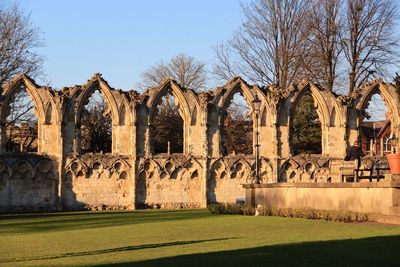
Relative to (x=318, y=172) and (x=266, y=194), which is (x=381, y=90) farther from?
(x=266, y=194)

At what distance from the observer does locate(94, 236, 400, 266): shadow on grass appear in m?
12.1

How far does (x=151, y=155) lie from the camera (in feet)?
132

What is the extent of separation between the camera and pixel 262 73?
2143 inches

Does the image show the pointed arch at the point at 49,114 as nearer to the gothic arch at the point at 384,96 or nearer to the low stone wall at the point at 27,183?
the low stone wall at the point at 27,183

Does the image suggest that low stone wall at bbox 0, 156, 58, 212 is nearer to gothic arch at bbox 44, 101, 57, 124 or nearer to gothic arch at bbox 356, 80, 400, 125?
gothic arch at bbox 44, 101, 57, 124

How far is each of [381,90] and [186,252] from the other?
3015cm

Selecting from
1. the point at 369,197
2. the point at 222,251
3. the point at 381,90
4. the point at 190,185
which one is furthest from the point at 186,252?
the point at 381,90

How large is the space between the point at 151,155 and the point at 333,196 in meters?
18.0

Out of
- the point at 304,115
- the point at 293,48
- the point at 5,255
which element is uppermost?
the point at 293,48

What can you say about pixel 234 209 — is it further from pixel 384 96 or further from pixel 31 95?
pixel 384 96

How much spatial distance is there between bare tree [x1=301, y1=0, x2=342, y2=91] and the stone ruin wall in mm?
10092

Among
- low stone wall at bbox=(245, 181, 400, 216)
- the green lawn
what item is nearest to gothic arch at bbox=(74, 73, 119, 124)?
low stone wall at bbox=(245, 181, 400, 216)

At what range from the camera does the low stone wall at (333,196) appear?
→ 20.4m

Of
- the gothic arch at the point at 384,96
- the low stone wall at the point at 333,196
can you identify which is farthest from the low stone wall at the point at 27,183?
the gothic arch at the point at 384,96
